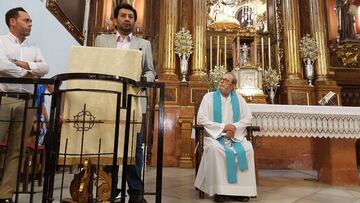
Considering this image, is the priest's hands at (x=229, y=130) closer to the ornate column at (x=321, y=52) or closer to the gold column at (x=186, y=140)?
the gold column at (x=186, y=140)

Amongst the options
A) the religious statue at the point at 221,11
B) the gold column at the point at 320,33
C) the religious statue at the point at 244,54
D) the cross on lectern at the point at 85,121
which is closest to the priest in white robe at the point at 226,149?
the cross on lectern at the point at 85,121

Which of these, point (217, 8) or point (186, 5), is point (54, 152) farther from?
point (217, 8)

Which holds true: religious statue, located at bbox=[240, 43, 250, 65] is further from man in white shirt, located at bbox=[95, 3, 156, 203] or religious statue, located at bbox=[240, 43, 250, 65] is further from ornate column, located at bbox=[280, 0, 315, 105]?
man in white shirt, located at bbox=[95, 3, 156, 203]

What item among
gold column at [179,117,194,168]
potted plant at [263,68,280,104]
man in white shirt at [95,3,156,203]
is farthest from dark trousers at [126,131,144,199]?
potted plant at [263,68,280,104]

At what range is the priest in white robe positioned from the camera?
9.86 feet

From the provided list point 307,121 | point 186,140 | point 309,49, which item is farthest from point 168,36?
point 307,121

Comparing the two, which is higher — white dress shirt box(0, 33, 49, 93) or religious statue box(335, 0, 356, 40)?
religious statue box(335, 0, 356, 40)

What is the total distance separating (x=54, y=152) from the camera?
1.80 metres

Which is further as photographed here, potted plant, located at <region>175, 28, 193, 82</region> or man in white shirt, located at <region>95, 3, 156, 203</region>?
potted plant, located at <region>175, 28, 193, 82</region>

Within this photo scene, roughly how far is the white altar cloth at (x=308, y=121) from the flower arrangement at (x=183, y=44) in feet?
8.21

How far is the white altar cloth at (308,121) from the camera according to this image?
3.85 m

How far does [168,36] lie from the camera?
6.11 m

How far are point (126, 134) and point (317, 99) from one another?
5289 mm

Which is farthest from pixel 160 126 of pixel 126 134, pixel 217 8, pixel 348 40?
pixel 348 40
